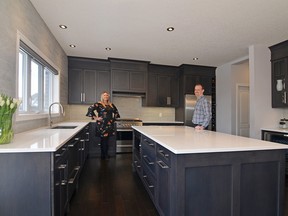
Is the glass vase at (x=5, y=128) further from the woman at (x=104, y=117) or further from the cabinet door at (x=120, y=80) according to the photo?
the cabinet door at (x=120, y=80)

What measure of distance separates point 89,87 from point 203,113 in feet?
10.7

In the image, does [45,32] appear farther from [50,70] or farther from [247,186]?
[247,186]

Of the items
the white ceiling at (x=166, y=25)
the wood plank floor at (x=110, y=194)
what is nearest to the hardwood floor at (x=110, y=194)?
the wood plank floor at (x=110, y=194)

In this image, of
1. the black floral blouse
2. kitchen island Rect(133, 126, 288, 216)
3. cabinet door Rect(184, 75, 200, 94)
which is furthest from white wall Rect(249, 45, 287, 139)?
the black floral blouse

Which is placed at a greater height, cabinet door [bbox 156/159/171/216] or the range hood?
the range hood

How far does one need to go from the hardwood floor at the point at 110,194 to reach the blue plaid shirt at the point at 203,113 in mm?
1338

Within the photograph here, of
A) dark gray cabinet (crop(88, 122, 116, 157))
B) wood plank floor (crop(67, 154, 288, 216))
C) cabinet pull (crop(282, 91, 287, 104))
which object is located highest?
cabinet pull (crop(282, 91, 287, 104))

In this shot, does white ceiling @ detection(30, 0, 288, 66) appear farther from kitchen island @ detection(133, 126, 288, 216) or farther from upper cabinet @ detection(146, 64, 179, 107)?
kitchen island @ detection(133, 126, 288, 216)

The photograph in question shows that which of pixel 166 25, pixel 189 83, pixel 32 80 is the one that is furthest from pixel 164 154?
pixel 189 83

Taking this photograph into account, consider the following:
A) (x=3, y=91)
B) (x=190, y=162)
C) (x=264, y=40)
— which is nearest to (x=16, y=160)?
(x=3, y=91)

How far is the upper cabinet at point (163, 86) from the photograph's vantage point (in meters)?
5.25

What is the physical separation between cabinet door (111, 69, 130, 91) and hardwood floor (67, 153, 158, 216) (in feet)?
7.18

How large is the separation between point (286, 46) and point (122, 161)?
160 inches

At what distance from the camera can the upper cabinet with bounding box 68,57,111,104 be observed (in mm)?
4672
